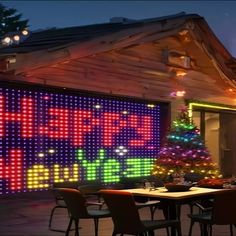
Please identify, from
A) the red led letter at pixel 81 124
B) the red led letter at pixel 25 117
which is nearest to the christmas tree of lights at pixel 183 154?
the red led letter at pixel 81 124

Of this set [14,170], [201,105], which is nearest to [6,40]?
[14,170]

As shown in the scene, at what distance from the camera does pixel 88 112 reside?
1375 centimetres

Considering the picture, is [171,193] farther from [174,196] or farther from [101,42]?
[101,42]

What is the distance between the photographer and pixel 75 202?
696 cm

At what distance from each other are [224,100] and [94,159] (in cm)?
728

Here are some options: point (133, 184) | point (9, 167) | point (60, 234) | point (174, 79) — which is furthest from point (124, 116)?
point (60, 234)

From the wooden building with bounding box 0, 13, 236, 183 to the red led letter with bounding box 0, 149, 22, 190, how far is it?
67.1 inches

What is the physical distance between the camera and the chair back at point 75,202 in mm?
6848

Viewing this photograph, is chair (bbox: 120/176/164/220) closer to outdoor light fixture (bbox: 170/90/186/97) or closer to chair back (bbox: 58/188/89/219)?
chair back (bbox: 58/188/89/219)

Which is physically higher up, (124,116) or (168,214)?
(124,116)

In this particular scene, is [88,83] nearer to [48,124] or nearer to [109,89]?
[109,89]

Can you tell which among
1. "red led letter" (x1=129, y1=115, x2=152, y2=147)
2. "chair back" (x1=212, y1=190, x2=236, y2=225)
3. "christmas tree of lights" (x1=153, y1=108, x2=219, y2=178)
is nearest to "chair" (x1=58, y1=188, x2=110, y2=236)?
"chair back" (x1=212, y1=190, x2=236, y2=225)

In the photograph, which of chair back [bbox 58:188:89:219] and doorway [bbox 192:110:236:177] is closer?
chair back [bbox 58:188:89:219]

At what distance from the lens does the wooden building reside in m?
11.7
